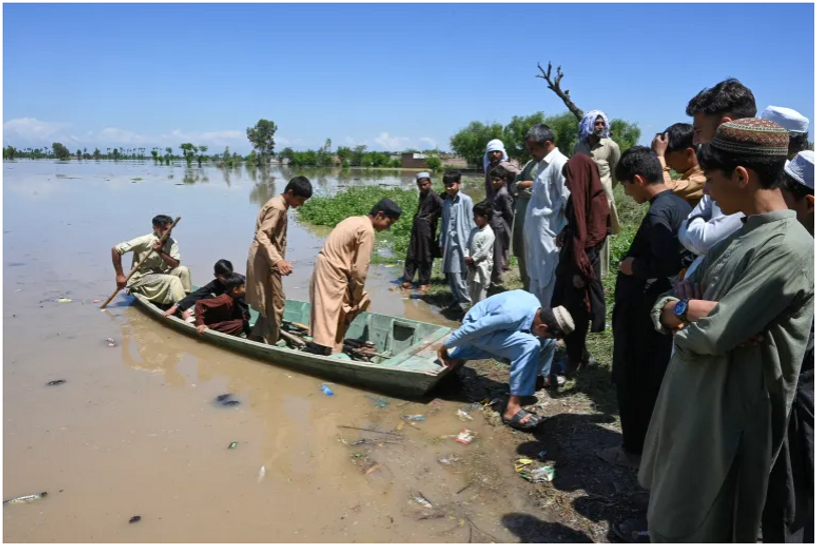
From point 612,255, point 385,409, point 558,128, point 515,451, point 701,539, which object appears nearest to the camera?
point 701,539

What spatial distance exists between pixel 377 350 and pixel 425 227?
8.45 ft

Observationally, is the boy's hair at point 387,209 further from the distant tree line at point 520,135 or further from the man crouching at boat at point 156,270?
the distant tree line at point 520,135

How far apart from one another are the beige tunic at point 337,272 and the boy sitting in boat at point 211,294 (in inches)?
51.6

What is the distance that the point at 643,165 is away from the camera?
300 cm

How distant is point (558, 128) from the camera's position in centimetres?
3734

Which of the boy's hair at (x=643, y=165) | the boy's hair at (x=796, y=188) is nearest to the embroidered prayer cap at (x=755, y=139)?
the boy's hair at (x=796, y=188)

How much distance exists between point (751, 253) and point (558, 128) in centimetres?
3801

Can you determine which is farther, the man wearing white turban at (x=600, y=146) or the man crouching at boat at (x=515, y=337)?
the man wearing white turban at (x=600, y=146)

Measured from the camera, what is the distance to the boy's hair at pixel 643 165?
300 centimetres

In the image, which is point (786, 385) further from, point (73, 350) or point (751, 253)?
point (73, 350)

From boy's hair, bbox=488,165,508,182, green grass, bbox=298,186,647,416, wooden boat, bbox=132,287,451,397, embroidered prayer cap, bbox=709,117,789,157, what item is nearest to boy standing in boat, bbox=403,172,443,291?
green grass, bbox=298,186,647,416

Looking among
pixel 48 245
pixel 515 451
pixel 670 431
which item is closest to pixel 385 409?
pixel 515 451

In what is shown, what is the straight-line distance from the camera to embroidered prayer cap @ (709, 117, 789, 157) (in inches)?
60.7

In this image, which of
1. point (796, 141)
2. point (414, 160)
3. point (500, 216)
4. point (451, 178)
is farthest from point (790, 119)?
point (414, 160)
